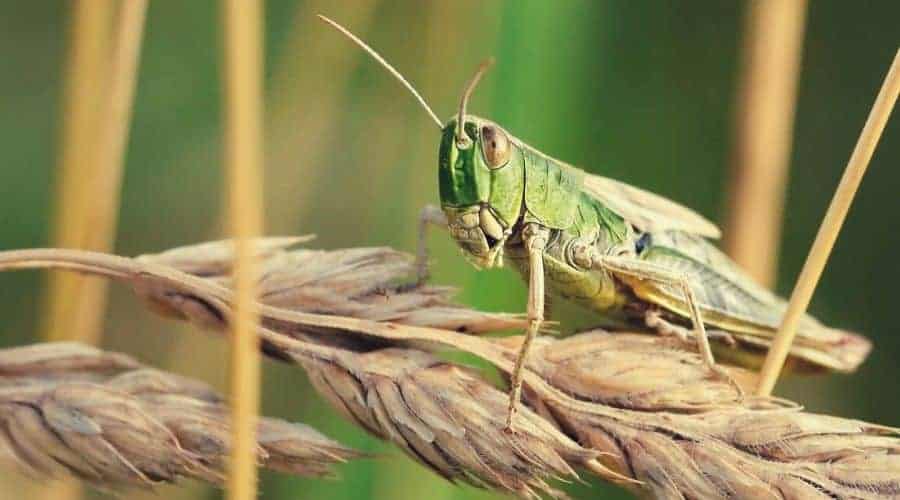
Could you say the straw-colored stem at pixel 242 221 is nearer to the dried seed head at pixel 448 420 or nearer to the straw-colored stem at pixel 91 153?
the dried seed head at pixel 448 420

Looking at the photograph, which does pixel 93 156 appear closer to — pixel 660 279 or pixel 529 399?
pixel 529 399

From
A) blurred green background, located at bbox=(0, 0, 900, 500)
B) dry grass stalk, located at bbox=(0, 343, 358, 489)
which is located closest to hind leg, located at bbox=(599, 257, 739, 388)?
blurred green background, located at bbox=(0, 0, 900, 500)

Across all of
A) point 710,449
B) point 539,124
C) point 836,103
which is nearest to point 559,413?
point 710,449

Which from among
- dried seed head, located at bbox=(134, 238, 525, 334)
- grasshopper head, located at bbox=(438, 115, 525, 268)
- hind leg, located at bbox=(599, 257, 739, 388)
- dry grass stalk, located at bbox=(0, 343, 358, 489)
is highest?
grasshopper head, located at bbox=(438, 115, 525, 268)

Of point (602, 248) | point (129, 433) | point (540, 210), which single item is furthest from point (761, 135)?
point (129, 433)

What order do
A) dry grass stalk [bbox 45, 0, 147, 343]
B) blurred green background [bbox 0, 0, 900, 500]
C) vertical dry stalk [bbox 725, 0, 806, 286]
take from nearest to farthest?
dry grass stalk [bbox 45, 0, 147, 343], blurred green background [bbox 0, 0, 900, 500], vertical dry stalk [bbox 725, 0, 806, 286]

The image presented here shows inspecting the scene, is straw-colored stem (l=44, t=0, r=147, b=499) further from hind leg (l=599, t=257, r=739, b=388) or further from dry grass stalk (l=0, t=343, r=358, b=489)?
hind leg (l=599, t=257, r=739, b=388)
